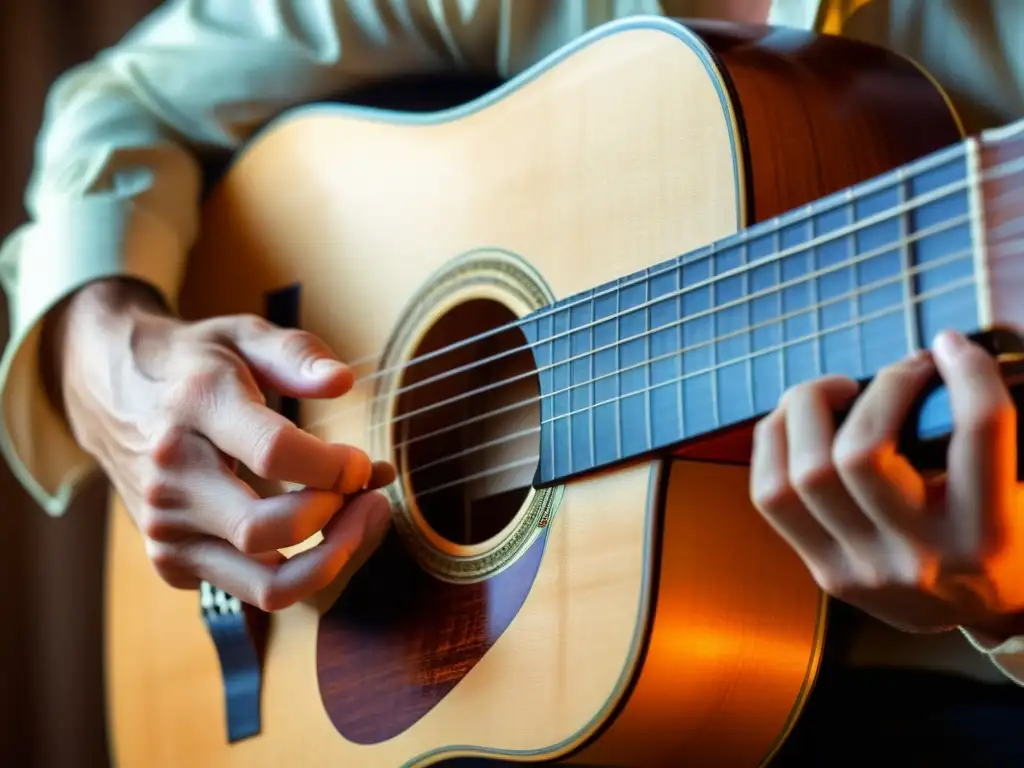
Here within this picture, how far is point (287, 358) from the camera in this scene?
745 mm

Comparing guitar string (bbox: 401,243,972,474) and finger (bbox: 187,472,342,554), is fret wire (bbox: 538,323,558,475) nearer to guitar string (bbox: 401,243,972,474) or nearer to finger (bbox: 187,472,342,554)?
guitar string (bbox: 401,243,972,474)

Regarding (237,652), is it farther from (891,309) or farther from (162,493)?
(891,309)

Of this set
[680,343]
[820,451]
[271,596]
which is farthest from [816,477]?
[271,596]

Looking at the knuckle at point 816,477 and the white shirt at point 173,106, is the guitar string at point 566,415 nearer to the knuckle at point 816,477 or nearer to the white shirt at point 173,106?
the knuckle at point 816,477

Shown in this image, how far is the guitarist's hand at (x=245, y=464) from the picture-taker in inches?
27.0

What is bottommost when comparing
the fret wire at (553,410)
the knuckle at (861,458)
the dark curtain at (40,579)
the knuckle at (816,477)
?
the dark curtain at (40,579)

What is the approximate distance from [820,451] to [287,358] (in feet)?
1.37

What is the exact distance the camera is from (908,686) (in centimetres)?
71

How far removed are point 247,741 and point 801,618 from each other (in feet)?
1.51

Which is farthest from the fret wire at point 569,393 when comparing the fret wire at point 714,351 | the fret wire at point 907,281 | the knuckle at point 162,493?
the knuckle at point 162,493

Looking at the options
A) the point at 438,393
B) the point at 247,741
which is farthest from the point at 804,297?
the point at 247,741

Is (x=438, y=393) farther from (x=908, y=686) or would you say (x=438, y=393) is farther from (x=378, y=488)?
(x=908, y=686)

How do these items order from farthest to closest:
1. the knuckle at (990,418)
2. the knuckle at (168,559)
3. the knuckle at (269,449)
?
the knuckle at (168,559)
the knuckle at (269,449)
the knuckle at (990,418)

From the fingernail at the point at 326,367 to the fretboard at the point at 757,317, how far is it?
0.52 feet
